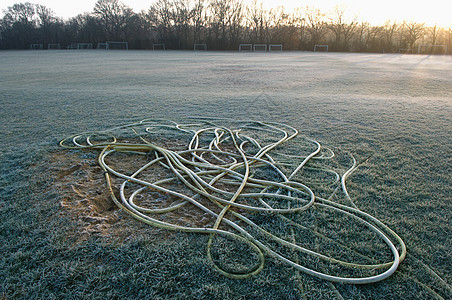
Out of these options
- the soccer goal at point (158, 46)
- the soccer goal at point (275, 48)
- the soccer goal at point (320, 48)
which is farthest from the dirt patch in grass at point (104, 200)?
the soccer goal at point (158, 46)

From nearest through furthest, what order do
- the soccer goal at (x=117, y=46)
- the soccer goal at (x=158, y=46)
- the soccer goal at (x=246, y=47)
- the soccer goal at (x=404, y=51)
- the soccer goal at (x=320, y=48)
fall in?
the soccer goal at (x=404, y=51) < the soccer goal at (x=320, y=48) < the soccer goal at (x=246, y=47) < the soccer goal at (x=158, y=46) < the soccer goal at (x=117, y=46)

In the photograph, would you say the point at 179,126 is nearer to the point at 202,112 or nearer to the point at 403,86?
the point at 202,112

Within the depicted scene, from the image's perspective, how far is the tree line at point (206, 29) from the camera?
38.3 m

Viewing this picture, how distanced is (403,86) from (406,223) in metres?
6.52

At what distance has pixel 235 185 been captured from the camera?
6.98ft

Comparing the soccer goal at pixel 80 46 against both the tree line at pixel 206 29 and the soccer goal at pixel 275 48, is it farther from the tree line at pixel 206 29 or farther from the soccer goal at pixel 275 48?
the soccer goal at pixel 275 48

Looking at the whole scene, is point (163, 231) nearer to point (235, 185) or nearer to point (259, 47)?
point (235, 185)

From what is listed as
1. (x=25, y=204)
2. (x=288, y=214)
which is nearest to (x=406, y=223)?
(x=288, y=214)

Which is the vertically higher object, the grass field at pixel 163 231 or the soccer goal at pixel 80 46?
the soccer goal at pixel 80 46

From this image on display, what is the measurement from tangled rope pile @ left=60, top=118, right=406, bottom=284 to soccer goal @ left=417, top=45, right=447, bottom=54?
142 ft

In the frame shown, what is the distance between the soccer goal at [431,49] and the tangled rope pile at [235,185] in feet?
142

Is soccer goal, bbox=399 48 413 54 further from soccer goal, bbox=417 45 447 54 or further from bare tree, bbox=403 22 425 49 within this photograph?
bare tree, bbox=403 22 425 49

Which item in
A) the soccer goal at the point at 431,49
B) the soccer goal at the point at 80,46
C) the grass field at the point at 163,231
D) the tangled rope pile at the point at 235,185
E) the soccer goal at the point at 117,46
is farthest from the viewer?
the soccer goal at the point at 80,46

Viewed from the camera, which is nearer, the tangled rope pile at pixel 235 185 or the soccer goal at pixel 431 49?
the tangled rope pile at pixel 235 185
